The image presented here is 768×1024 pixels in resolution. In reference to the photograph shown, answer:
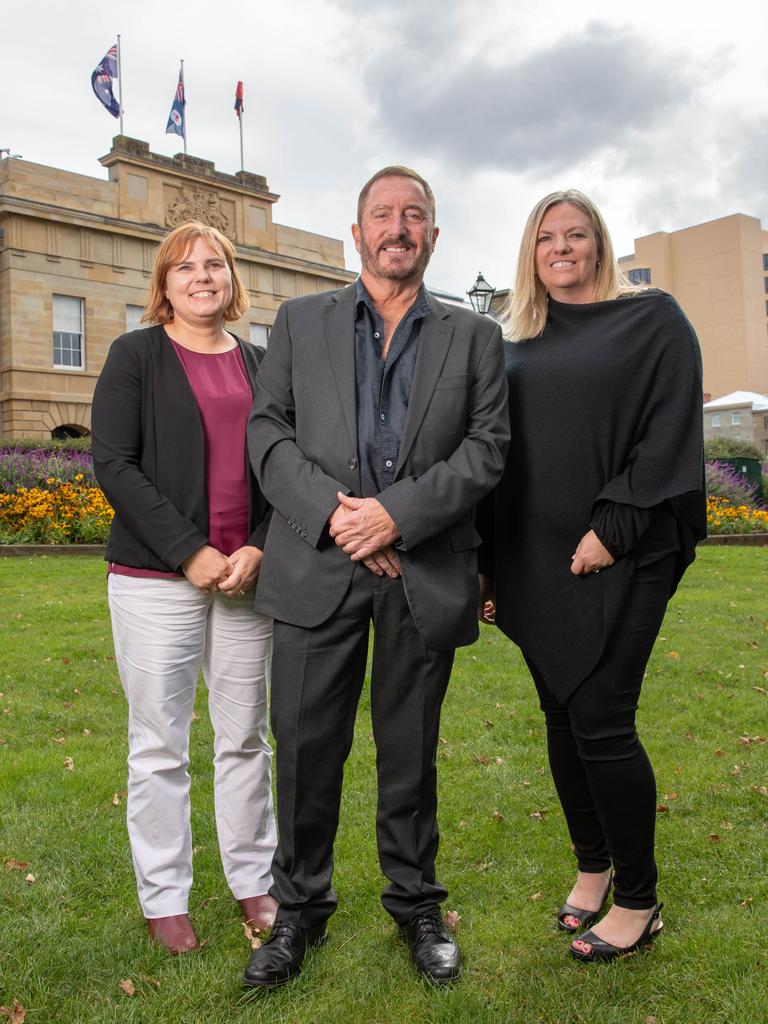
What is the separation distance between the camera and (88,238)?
29.8 metres

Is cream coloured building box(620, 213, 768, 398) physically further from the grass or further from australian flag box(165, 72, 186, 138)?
the grass

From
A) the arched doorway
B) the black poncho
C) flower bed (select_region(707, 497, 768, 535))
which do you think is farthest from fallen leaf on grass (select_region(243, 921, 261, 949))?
Result: the arched doorway

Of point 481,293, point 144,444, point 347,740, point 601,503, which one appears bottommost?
point 347,740

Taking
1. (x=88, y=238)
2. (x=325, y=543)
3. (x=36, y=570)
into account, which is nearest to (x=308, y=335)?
(x=325, y=543)

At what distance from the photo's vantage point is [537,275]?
361cm

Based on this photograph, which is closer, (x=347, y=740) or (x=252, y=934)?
(x=347, y=740)

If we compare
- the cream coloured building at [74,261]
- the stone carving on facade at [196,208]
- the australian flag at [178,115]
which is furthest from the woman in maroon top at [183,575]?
the australian flag at [178,115]

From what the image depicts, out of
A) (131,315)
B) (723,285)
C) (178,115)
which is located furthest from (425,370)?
(723,285)

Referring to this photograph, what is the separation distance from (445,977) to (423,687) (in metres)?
1.00

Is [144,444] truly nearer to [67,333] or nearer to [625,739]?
[625,739]

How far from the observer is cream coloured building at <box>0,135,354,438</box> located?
93.6 ft

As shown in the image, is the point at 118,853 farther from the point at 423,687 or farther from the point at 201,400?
the point at 201,400

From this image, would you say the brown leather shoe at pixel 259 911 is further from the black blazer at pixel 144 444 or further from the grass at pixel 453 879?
the black blazer at pixel 144 444

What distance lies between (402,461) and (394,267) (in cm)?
74
